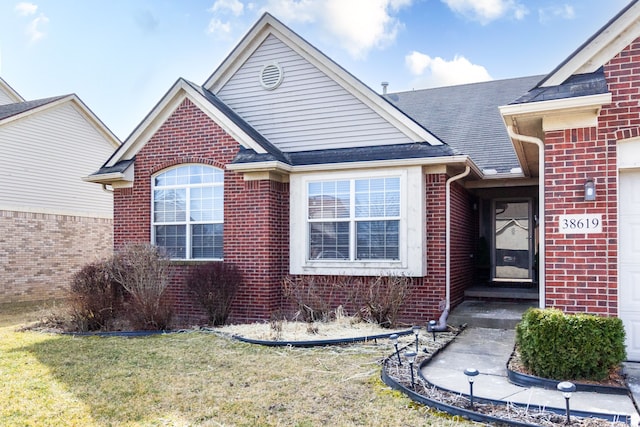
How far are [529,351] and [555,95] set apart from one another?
3.06 metres

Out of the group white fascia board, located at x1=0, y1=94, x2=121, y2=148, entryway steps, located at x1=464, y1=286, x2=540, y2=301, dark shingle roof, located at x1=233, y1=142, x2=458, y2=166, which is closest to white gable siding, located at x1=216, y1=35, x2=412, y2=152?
dark shingle roof, located at x1=233, y1=142, x2=458, y2=166

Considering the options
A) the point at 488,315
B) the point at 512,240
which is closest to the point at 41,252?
the point at 488,315

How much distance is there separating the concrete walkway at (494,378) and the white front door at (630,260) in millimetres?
406

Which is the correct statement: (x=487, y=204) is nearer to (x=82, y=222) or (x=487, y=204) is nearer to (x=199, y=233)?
(x=199, y=233)

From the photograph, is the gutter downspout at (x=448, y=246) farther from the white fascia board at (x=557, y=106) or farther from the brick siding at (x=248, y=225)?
the white fascia board at (x=557, y=106)

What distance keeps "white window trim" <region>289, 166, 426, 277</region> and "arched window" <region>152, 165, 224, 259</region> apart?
1.62 m

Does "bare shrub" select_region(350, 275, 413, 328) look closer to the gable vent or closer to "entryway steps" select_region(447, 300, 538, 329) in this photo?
"entryway steps" select_region(447, 300, 538, 329)

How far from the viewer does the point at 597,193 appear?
5.99 meters

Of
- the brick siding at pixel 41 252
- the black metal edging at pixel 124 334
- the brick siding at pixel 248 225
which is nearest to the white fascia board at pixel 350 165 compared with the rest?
the brick siding at pixel 248 225

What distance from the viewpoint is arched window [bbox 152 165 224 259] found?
10.5 m

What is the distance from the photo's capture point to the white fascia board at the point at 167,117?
10.2 metres

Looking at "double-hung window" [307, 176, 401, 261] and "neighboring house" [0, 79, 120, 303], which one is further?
"neighboring house" [0, 79, 120, 303]

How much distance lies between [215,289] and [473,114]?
27.3 ft

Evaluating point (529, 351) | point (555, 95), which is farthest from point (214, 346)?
point (555, 95)
